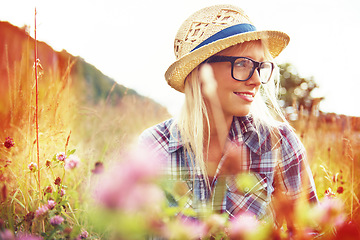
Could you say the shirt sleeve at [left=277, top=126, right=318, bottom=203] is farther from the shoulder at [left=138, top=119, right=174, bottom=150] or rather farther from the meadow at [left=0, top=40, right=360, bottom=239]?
the shoulder at [left=138, top=119, right=174, bottom=150]

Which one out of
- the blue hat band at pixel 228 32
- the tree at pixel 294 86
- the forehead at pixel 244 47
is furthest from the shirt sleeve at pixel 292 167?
the tree at pixel 294 86

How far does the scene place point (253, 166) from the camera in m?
1.83

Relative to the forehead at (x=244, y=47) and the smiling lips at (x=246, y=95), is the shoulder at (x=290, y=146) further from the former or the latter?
the forehead at (x=244, y=47)

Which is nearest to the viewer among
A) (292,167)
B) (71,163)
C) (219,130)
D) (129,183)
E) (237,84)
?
(129,183)

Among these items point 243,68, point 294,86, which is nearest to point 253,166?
point 243,68

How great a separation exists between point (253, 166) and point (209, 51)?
0.77 meters

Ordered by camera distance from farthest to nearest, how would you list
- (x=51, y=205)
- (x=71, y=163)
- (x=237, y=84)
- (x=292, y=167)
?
1. (x=292, y=167)
2. (x=237, y=84)
3. (x=71, y=163)
4. (x=51, y=205)

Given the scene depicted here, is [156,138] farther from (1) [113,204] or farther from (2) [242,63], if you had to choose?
(1) [113,204]

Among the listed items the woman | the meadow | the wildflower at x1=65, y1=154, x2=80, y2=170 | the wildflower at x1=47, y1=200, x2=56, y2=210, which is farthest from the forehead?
the wildflower at x1=47, y1=200, x2=56, y2=210

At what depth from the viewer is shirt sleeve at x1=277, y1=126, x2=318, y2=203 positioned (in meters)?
1.76

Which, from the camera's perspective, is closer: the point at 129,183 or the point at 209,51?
the point at 129,183

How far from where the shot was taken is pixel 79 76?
13.3 feet

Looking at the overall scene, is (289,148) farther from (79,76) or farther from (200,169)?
(79,76)

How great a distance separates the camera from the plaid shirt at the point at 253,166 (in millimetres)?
1713
